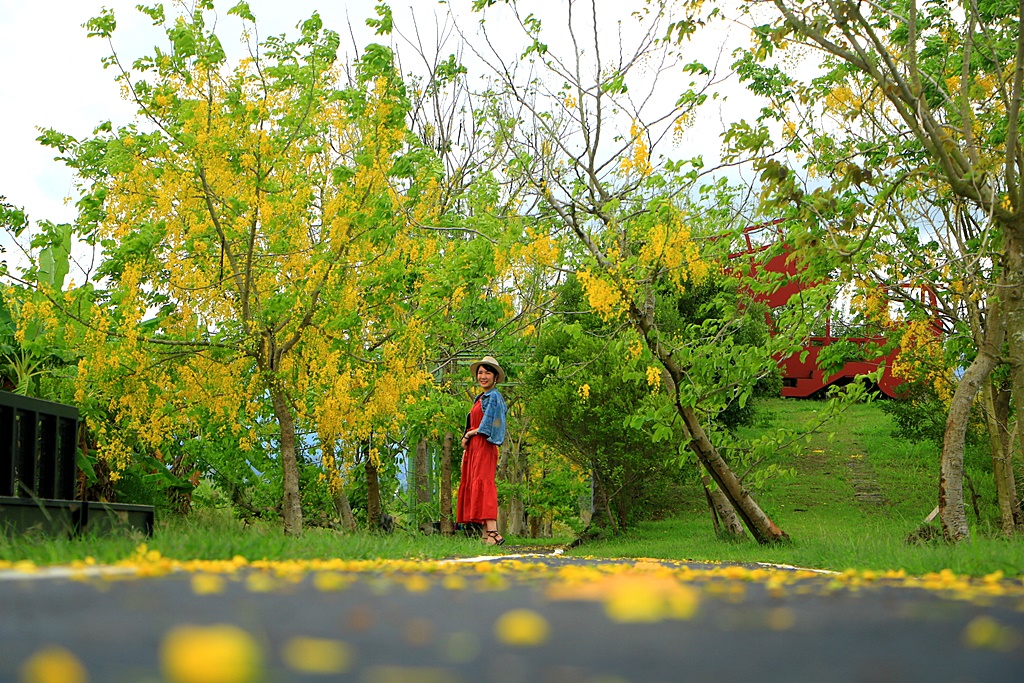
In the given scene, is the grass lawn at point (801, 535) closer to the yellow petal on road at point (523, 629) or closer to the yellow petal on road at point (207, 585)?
the yellow petal on road at point (207, 585)

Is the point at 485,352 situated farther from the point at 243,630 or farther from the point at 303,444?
the point at 243,630

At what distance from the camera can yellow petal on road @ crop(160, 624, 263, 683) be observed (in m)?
1.30

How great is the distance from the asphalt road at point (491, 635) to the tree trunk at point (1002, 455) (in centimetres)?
895

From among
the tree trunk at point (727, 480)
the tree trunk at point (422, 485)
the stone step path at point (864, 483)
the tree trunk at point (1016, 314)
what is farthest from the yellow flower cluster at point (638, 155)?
the stone step path at point (864, 483)

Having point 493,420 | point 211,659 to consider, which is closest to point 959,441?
point 493,420

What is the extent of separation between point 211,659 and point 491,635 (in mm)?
505

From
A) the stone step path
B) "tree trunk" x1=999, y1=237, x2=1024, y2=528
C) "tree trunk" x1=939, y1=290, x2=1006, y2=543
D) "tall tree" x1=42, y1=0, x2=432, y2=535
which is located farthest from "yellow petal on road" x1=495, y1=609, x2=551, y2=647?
the stone step path

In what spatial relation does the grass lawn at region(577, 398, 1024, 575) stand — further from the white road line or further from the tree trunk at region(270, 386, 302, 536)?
the white road line

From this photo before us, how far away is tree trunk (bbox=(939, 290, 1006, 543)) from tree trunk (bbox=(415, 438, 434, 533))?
7526mm

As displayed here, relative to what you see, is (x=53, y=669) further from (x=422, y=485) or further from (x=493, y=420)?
(x=422, y=485)

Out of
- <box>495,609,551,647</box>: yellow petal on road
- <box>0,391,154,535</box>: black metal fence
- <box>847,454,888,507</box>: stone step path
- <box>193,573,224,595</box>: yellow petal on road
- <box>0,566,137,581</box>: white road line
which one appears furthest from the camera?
<box>847,454,888,507</box>: stone step path

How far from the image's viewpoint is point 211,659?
4.34ft

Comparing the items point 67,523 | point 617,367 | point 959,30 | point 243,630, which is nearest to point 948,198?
point 959,30

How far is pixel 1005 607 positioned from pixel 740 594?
1.96 ft
